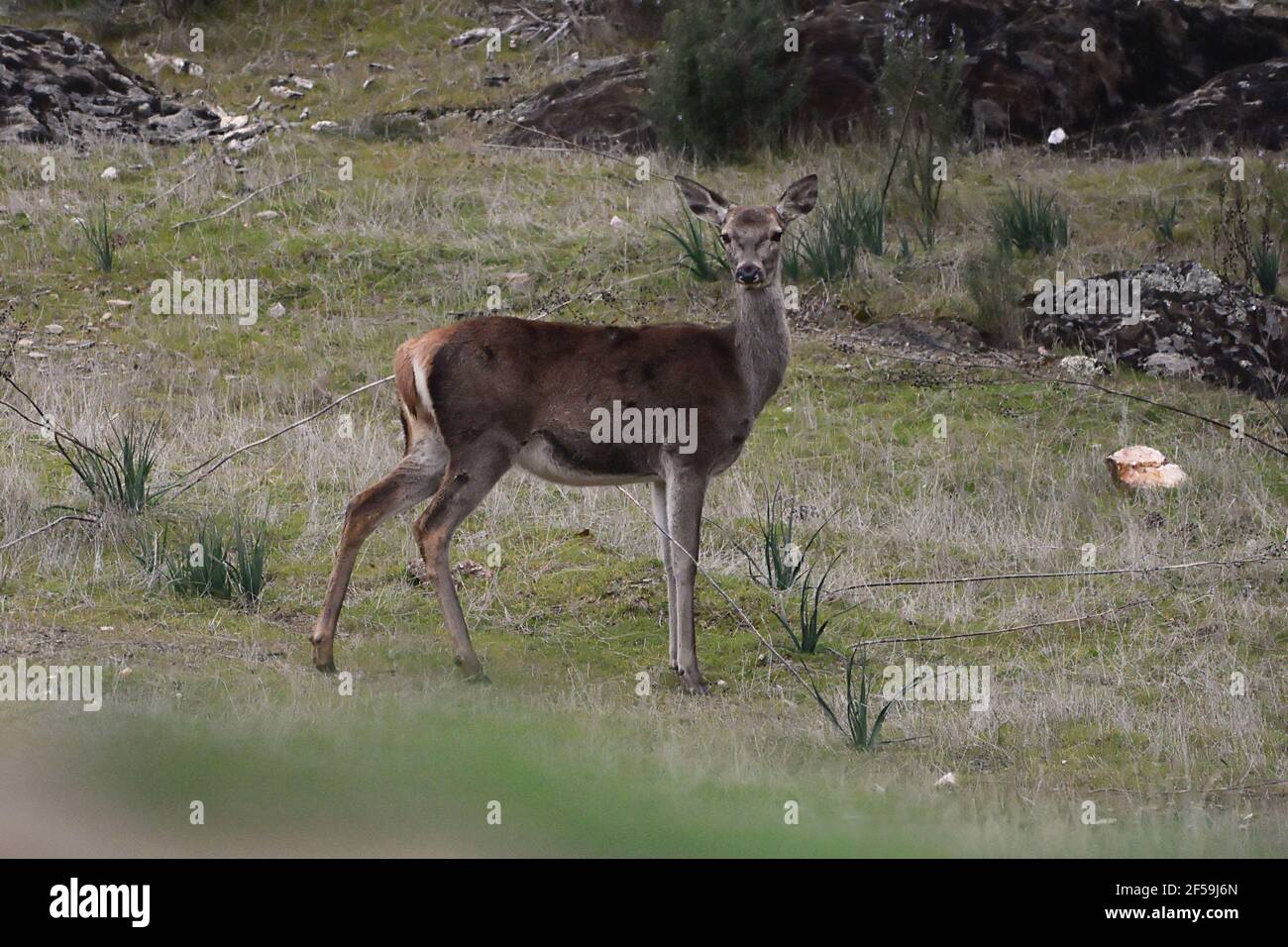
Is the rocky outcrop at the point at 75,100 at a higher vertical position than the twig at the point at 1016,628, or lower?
higher

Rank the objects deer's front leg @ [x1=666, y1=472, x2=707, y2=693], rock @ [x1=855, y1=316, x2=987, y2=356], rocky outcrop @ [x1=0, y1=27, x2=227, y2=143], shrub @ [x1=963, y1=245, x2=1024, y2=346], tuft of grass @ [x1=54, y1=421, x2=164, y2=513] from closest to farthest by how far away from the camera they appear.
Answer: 1. deer's front leg @ [x1=666, y1=472, x2=707, y2=693]
2. tuft of grass @ [x1=54, y1=421, x2=164, y2=513]
3. rock @ [x1=855, y1=316, x2=987, y2=356]
4. shrub @ [x1=963, y1=245, x2=1024, y2=346]
5. rocky outcrop @ [x1=0, y1=27, x2=227, y2=143]

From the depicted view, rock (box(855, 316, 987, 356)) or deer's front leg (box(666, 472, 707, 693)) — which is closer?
deer's front leg (box(666, 472, 707, 693))

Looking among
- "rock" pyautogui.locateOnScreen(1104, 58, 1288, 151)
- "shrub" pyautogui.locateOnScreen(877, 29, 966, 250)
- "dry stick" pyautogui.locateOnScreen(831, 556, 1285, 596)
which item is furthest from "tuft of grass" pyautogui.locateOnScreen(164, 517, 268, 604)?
"rock" pyautogui.locateOnScreen(1104, 58, 1288, 151)

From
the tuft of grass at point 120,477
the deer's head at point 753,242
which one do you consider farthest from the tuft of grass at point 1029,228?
the tuft of grass at point 120,477

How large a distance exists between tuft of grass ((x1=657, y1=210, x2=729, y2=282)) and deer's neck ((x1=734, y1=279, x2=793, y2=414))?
4.27 m

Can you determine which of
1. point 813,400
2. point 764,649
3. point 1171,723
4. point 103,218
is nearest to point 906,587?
point 764,649

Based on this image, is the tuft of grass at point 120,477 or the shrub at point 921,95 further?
the shrub at point 921,95

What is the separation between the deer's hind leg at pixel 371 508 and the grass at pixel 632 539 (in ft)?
0.70

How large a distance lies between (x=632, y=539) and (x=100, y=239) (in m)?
7.08

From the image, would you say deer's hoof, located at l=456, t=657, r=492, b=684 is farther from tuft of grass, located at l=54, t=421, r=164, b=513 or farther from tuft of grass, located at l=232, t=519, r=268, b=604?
tuft of grass, located at l=54, t=421, r=164, b=513

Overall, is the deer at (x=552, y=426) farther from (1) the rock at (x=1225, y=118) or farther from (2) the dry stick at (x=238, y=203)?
(1) the rock at (x=1225, y=118)

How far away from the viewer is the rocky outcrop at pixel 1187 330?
13031 millimetres

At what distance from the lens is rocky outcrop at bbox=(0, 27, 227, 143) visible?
17656mm

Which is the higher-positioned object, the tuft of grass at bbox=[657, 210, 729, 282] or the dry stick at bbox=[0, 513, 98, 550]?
the tuft of grass at bbox=[657, 210, 729, 282]
